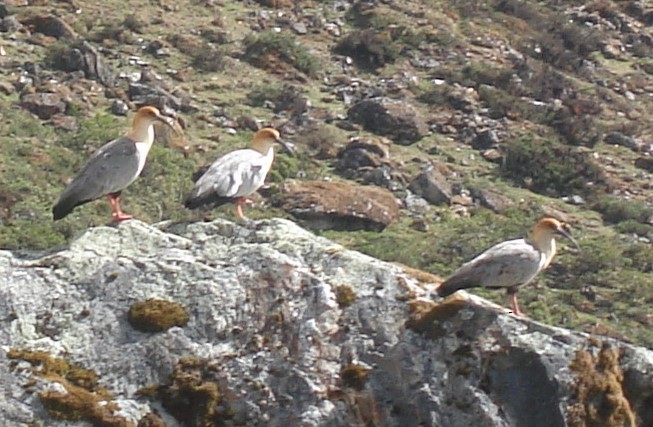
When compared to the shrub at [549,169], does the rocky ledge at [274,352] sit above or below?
above

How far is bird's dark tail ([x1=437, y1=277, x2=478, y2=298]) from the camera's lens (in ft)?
30.2

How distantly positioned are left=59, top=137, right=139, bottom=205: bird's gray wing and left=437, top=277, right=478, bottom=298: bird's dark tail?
115 inches

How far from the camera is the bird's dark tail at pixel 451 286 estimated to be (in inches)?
363

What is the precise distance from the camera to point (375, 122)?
3130 centimetres

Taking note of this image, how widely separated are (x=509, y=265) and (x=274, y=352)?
2.22m

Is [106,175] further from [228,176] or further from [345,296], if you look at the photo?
[345,296]

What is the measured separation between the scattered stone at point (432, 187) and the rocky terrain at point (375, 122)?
5 cm

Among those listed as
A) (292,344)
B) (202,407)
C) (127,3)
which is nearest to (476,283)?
(292,344)

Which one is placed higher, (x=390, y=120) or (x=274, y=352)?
(x=274, y=352)

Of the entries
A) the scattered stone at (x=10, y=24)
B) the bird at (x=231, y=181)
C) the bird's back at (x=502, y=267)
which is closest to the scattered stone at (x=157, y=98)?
the scattered stone at (x=10, y=24)

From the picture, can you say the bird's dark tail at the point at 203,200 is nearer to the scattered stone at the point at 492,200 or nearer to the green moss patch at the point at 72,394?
the green moss patch at the point at 72,394

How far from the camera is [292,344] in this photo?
28.4 ft

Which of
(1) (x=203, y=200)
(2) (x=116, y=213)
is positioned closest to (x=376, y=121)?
(1) (x=203, y=200)

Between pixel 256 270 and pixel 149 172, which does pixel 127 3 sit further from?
pixel 256 270
